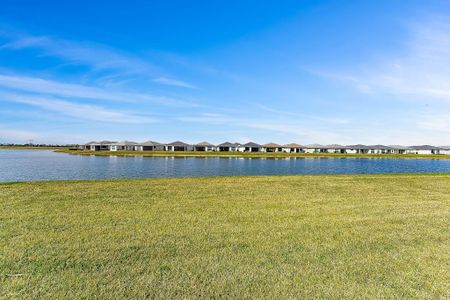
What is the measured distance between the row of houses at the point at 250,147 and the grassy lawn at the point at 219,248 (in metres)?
103

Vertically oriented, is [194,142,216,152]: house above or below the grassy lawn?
above

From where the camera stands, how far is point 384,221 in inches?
320

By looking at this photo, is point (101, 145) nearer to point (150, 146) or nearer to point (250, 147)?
point (150, 146)

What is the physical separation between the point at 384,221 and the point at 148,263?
6403 mm

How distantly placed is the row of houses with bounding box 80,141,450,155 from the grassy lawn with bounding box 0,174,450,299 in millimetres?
103262

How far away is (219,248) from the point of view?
5.64 m

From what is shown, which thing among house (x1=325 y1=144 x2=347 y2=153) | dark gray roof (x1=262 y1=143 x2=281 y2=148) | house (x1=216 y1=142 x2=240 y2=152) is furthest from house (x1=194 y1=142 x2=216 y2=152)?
house (x1=325 y1=144 x2=347 y2=153)

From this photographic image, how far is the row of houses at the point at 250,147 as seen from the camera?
111625 millimetres

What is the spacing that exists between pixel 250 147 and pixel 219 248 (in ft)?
378

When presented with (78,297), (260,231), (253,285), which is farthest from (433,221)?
(78,297)

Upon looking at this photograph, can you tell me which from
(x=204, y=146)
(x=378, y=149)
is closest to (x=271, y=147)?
(x=204, y=146)

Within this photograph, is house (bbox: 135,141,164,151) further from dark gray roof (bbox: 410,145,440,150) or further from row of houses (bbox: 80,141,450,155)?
dark gray roof (bbox: 410,145,440,150)

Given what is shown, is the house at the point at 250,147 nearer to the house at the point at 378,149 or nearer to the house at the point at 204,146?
the house at the point at 204,146

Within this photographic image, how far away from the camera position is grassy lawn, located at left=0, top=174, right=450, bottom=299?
415cm
